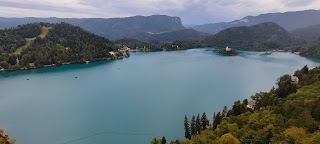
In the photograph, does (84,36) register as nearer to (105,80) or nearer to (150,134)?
(105,80)

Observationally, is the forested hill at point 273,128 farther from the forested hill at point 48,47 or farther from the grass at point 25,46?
the grass at point 25,46

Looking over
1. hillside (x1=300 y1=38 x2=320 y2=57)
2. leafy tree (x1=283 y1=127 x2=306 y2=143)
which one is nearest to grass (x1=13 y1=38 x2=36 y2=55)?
leafy tree (x1=283 y1=127 x2=306 y2=143)

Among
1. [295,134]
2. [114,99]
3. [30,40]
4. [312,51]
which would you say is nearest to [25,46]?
[30,40]

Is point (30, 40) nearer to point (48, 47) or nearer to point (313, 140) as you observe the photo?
point (48, 47)

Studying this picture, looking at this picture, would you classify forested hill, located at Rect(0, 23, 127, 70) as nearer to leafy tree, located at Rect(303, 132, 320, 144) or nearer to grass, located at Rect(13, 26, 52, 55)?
grass, located at Rect(13, 26, 52, 55)

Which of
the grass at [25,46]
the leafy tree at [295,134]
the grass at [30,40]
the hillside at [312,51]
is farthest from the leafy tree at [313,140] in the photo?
the hillside at [312,51]
